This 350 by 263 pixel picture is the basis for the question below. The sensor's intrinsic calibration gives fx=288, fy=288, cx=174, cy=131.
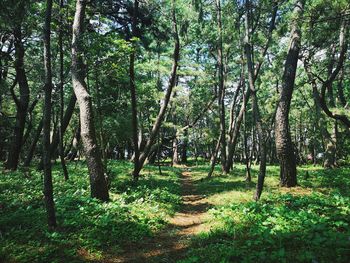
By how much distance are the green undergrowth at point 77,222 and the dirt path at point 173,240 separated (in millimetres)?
293

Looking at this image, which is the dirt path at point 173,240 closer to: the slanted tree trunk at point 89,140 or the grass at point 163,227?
the grass at point 163,227

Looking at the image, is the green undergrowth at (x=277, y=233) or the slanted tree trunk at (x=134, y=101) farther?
the slanted tree trunk at (x=134, y=101)

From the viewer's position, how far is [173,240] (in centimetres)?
693

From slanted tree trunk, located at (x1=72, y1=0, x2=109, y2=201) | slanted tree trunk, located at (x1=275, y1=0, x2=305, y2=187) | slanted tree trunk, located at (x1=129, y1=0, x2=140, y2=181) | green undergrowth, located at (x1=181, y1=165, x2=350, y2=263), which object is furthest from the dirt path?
slanted tree trunk, located at (x1=129, y1=0, x2=140, y2=181)

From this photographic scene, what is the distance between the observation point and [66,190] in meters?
10.7

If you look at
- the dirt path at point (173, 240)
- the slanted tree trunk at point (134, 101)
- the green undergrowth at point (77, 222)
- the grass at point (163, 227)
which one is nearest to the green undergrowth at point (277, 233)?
the grass at point (163, 227)

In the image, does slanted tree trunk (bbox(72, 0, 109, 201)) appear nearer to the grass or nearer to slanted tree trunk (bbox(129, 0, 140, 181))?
the grass

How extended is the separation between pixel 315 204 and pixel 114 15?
11.9 meters

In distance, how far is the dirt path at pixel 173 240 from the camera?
233 inches

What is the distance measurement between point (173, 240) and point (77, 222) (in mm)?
2425

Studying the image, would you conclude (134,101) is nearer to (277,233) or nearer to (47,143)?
(47,143)

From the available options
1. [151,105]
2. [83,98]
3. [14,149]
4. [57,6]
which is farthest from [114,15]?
[14,149]

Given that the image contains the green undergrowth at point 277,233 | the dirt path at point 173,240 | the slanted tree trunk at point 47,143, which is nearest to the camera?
the green undergrowth at point 277,233

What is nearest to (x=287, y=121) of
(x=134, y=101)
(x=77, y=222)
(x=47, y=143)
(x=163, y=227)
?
(x=134, y=101)
